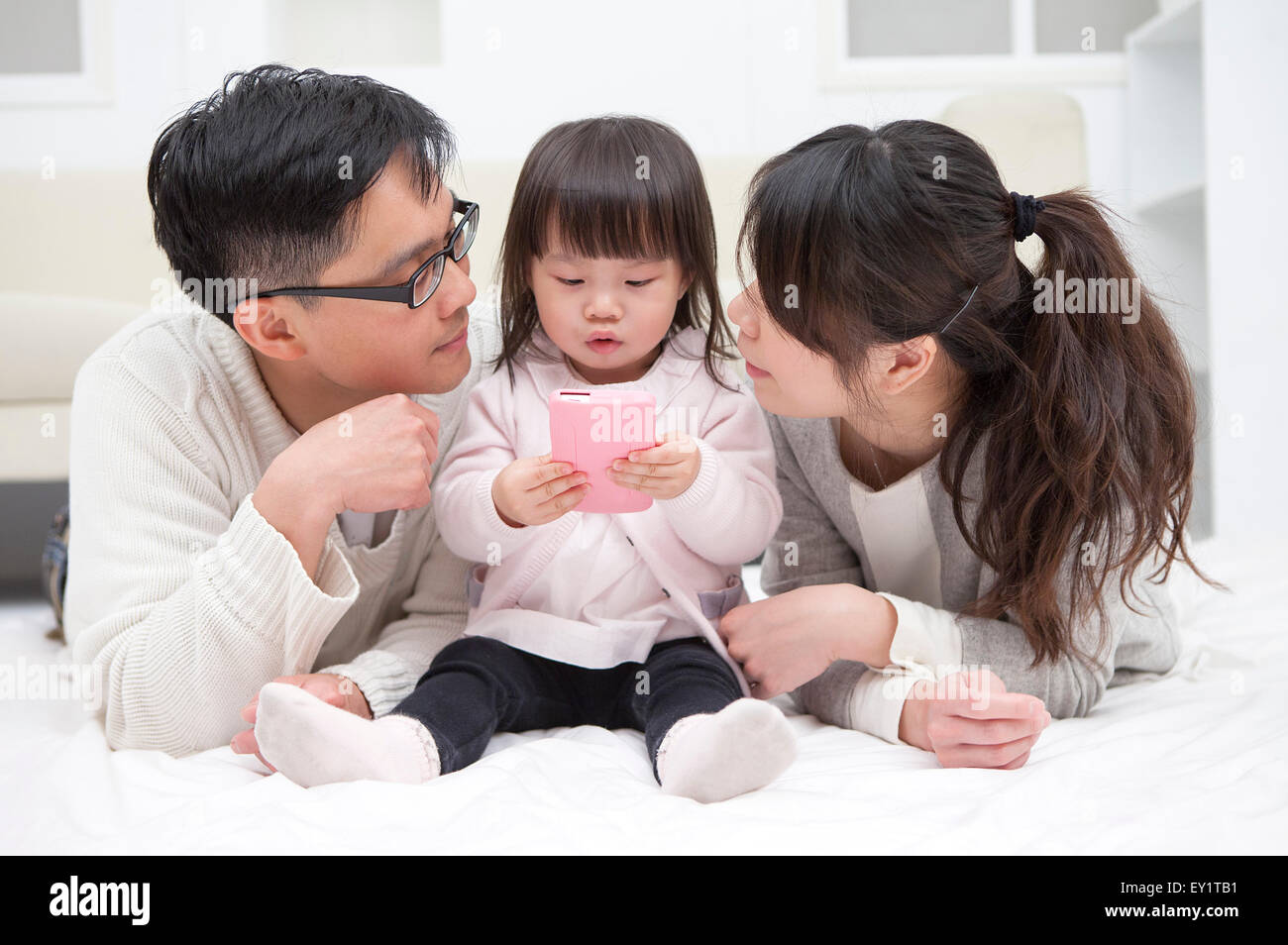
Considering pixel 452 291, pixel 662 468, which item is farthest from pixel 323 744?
pixel 452 291

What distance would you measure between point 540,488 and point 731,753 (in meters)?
0.32

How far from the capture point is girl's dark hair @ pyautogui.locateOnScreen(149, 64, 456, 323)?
105 cm

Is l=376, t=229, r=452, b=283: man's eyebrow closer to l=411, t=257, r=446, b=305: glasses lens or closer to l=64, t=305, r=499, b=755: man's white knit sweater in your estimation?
l=411, t=257, r=446, b=305: glasses lens

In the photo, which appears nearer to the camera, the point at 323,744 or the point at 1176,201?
the point at 323,744

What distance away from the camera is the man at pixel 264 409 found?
0.99 m

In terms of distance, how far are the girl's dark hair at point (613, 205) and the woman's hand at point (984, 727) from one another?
448 mm

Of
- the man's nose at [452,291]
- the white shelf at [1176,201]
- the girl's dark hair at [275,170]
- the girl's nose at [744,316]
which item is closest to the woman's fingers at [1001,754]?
the girl's nose at [744,316]

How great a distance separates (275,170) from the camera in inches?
41.2

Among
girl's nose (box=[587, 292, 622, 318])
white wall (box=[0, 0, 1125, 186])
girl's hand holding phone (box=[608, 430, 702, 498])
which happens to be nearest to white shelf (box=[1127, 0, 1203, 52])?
white wall (box=[0, 0, 1125, 186])

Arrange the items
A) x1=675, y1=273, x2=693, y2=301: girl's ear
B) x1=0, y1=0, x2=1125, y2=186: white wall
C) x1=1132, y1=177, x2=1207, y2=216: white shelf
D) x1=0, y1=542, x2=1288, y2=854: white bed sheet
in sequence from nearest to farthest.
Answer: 1. x1=0, y1=542, x2=1288, y2=854: white bed sheet
2. x1=675, y1=273, x2=693, y2=301: girl's ear
3. x1=1132, y1=177, x2=1207, y2=216: white shelf
4. x1=0, y1=0, x2=1125, y2=186: white wall

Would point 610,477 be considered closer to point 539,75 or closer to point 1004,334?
point 1004,334

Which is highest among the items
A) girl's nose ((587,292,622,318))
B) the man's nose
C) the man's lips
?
the man's nose

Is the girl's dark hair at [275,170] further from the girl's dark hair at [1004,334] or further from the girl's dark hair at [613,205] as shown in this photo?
the girl's dark hair at [1004,334]

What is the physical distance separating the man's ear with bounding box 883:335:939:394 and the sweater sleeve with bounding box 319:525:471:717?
534mm
